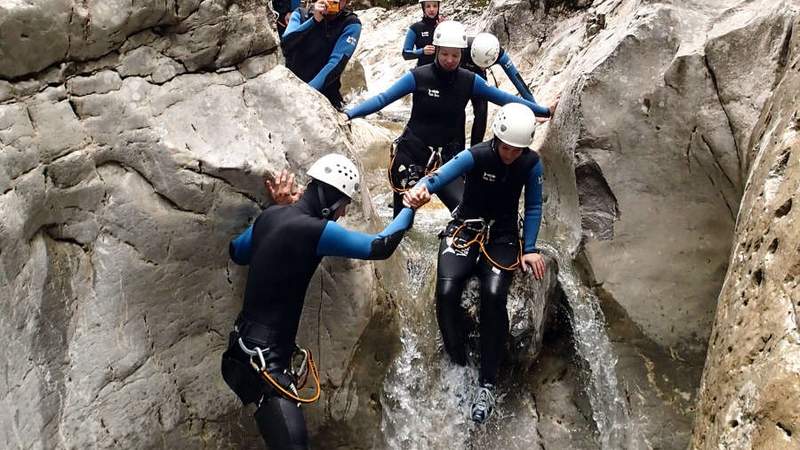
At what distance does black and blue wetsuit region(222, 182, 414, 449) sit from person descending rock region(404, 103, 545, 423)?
114 cm

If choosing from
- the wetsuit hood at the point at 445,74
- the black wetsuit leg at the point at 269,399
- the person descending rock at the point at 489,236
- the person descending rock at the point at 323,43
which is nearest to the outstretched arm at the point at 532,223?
the person descending rock at the point at 489,236

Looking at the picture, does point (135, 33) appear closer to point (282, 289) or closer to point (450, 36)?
point (282, 289)

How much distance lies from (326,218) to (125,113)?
60.6 inches

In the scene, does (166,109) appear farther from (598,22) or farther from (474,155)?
(598,22)

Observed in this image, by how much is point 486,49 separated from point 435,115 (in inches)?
62.4

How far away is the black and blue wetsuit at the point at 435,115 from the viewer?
22.9ft

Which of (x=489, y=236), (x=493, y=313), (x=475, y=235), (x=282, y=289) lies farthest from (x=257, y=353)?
(x=489, y=236)

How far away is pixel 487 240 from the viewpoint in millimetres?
6156

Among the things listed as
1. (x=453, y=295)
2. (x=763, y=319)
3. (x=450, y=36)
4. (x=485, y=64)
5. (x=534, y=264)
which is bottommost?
(x=453, y=295)

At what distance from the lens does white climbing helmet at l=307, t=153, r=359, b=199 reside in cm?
498

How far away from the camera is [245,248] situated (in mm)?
5105

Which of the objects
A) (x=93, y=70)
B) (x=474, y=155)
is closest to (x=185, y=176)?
(x=93, y=70)

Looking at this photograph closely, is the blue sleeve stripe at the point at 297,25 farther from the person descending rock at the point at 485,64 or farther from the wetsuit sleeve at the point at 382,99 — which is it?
the person descending rock at the point at 485,64

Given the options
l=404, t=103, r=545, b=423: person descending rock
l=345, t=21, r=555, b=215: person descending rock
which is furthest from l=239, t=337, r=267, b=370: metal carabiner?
l=345, t=21, r=555, b=215: person descending rock
